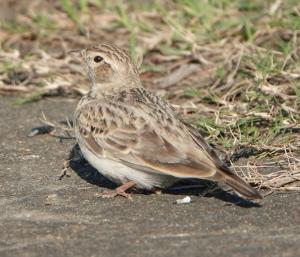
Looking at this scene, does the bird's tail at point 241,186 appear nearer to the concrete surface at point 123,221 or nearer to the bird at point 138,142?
the bird at point 138,142

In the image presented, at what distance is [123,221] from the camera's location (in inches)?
244

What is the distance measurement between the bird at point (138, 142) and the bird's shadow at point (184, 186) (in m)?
0.16

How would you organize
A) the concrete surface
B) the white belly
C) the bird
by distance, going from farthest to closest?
1. the white belly
2. the bird
3. the concrete surface

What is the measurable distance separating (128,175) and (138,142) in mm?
261

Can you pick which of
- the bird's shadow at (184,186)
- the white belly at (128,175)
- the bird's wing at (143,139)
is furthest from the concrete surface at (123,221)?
the bird's wing at (143,139)

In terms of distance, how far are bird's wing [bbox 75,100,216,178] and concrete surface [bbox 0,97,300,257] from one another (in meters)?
0.30

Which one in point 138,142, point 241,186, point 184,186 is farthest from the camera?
point 184,186

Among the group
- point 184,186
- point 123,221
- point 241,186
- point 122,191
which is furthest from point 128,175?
point 241,186

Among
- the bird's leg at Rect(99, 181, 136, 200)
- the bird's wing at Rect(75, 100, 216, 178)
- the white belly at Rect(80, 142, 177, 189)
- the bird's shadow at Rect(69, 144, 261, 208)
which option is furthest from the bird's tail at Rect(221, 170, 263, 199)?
the bird's leg at Rect(99, 181, 136, 200)

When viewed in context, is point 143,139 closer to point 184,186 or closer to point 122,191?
point 122,191

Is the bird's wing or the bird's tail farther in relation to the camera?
Answer: the bird's wing

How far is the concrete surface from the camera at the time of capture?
5629mm

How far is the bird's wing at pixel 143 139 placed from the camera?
252 inches

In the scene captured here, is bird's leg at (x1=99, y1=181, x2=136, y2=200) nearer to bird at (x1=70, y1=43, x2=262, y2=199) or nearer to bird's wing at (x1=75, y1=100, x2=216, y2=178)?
bird at (x1=70, y1=43, x2=262, y2=199)
